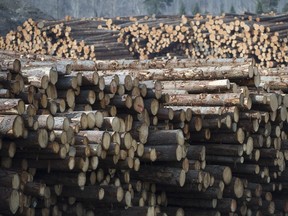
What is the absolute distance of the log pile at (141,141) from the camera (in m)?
5.45

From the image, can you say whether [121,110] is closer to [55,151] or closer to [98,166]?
[98,166]

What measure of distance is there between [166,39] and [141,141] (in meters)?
10.1

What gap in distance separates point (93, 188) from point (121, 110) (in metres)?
1.16

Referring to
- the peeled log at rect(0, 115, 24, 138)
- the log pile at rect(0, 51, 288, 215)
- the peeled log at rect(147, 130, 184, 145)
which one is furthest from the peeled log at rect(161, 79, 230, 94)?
the peeled log at rect(0, 115, 24, 138)

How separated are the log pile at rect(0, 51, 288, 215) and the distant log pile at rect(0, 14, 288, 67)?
23.8 feet

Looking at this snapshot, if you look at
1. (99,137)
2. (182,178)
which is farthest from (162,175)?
(99,137)

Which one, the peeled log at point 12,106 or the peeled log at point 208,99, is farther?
the peeled log at point 208,99

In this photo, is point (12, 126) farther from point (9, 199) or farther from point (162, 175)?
point (162, 175)

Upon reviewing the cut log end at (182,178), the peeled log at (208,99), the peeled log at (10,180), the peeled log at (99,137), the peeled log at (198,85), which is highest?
the peeled log at (198,85)

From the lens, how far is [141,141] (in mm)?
6434

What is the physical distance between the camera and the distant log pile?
1567 centimetres

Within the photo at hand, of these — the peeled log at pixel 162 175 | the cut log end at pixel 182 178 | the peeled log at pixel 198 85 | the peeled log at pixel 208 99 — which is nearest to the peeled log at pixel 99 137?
the peeled log at pixel 162 175

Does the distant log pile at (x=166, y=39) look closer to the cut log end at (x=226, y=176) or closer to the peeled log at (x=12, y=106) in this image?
the cut log end at (x=226, y=176)

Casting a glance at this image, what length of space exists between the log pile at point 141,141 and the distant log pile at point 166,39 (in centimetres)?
727
